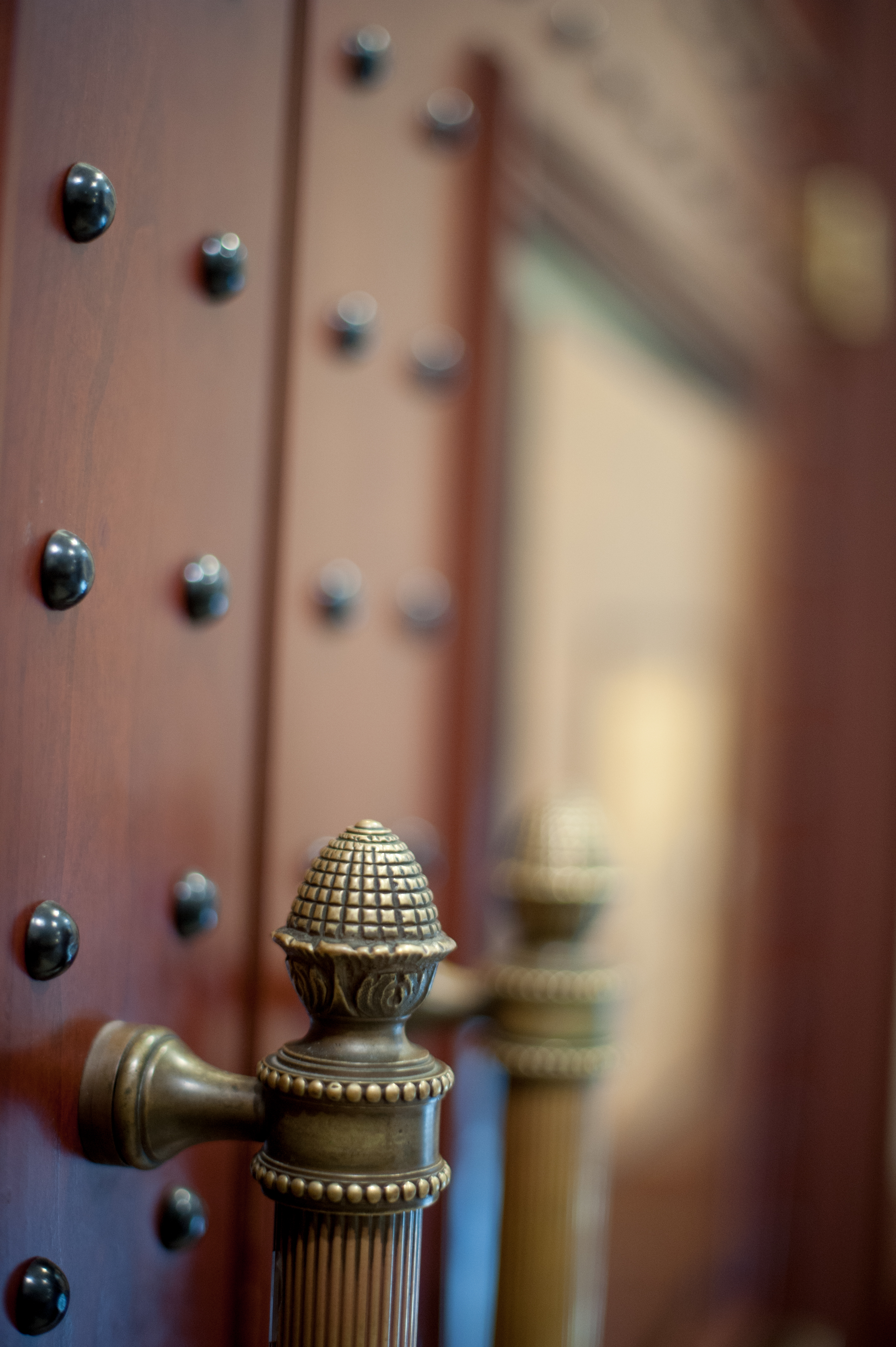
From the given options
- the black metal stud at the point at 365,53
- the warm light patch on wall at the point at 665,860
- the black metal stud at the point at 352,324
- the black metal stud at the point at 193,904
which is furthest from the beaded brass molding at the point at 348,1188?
the warm light patch on wall at the point at 665,860

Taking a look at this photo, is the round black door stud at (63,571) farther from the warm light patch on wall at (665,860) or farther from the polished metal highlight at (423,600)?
the warm light patch on wall at (665,860)

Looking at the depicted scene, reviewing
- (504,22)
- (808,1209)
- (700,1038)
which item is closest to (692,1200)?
(700,1038)

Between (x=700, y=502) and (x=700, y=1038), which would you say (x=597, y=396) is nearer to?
(x=700, y=502)

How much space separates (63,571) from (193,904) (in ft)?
0.53

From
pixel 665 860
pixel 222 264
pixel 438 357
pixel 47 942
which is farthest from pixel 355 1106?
pixel 665 860

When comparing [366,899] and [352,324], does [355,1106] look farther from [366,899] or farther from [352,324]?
[352,324]

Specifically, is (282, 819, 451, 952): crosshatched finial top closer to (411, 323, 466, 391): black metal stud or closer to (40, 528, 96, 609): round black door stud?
(40, 528, 96, 609): round black door stud

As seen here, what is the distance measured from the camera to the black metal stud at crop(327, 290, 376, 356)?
0.60 metres

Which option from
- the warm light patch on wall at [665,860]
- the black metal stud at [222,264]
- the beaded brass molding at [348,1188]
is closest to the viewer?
the beaded brass molding at [348,1188]

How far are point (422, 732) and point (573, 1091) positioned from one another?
0.70ft

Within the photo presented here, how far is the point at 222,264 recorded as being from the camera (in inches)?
19.1

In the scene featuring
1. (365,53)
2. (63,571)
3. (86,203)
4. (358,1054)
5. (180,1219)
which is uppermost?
(365,53)

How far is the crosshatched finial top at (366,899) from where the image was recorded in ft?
1.21

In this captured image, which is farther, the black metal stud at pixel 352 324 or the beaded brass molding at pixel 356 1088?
the black metal stud at pixel 352 324
